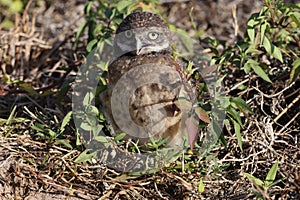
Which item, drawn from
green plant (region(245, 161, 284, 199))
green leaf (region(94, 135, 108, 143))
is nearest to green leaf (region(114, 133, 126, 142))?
green leaf (region(94, 135, 108, 143))

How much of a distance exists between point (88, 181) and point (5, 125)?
0.62 metres

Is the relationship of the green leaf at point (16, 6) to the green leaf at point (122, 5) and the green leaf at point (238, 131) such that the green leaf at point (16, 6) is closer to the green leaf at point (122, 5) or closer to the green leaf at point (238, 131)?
the green leaf at point (122, 5)

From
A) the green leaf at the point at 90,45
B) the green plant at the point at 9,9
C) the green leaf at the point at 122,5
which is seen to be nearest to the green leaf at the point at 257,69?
the green leaf at the point at 122,5

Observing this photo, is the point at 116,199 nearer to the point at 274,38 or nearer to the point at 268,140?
the point at 268,140

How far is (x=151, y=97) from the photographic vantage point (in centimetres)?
257

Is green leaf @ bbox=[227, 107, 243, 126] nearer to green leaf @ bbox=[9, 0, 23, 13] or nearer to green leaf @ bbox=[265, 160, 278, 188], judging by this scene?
green leaf @ bbox=[265, 160, 278, 188]

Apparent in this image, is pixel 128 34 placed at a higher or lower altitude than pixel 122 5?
lower

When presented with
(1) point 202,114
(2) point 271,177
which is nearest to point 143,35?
(1) point 202,114

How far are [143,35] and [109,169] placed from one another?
650 mm

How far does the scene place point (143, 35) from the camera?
2.70m

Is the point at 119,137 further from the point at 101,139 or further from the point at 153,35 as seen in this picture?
the point at 153,35

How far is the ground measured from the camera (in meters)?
2.52

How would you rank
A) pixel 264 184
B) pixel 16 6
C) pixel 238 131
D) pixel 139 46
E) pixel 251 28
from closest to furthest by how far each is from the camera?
pixel 264 184
pixel 238 131
pixel 139 46
pixel 251 28
pixel 16 6

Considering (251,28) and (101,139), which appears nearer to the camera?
(101,139)
